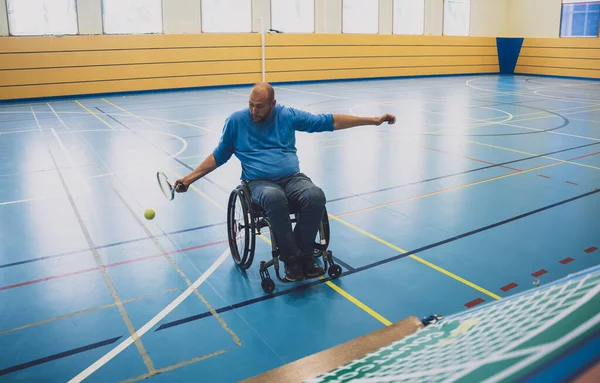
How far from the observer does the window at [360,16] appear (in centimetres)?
1956

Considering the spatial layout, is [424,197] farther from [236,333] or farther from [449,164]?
[236,333]

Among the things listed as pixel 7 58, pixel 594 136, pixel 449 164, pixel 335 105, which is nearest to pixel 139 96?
pixel 7 58

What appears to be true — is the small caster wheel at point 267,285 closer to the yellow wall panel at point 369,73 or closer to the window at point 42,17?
the window at point 42,17

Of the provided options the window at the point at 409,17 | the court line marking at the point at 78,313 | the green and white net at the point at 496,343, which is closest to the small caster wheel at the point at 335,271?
the court line marking at the point at 78,313

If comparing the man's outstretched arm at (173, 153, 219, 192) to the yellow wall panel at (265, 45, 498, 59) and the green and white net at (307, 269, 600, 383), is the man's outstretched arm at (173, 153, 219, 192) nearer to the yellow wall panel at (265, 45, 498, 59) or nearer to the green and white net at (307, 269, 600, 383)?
the green and white net at (307, 269, 600, 383)

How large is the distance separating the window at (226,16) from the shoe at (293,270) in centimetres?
1455

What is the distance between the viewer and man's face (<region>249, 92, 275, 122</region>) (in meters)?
3.77

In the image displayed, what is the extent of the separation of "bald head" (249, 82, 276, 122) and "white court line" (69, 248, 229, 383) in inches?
48.1

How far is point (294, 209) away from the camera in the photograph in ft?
12.5

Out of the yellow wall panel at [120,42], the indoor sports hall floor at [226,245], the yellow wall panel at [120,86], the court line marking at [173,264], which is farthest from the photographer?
the yellow wall panel at [120,86]

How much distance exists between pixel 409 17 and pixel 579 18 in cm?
668

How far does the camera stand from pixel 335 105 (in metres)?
12.8

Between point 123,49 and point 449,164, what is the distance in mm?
11361

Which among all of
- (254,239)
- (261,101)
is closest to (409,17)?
(261,101)
